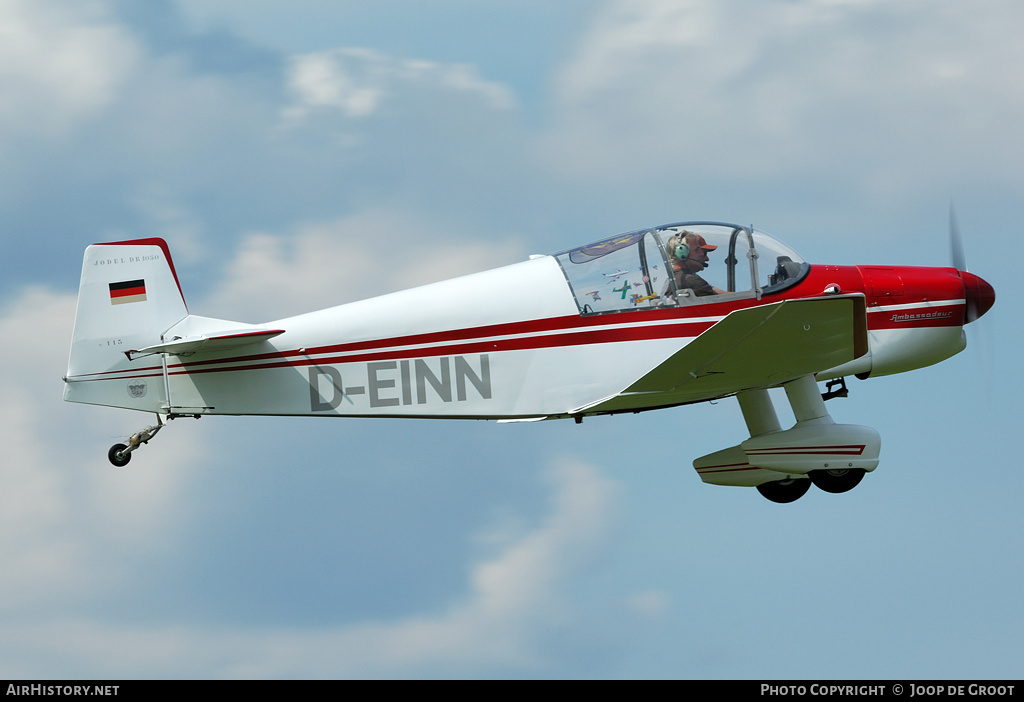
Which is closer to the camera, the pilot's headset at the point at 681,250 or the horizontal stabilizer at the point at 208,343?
the horizontal stabilizer at the point at 208,343

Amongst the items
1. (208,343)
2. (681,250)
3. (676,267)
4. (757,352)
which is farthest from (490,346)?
(208,343)

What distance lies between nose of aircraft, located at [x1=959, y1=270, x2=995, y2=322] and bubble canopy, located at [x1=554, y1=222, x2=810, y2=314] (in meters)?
1.82

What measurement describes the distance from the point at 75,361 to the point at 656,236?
17.4 feet

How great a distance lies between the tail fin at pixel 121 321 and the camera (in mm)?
8797

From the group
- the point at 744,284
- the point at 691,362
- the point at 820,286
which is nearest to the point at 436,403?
the point at 691,362

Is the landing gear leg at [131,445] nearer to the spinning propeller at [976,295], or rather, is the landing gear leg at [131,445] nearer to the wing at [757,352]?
the wing at [757,352]

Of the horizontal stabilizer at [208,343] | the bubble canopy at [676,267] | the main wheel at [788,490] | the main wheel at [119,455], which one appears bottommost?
the main wheel at [788,490]

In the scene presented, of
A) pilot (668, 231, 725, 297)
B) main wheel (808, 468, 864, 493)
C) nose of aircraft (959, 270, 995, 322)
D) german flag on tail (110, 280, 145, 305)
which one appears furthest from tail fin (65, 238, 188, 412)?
nose of aircraft (959, 270, 995, 322)

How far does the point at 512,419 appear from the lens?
869 cm

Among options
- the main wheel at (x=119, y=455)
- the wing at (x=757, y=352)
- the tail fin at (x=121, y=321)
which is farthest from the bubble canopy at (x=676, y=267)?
the main wheel at (x=119, y=455)

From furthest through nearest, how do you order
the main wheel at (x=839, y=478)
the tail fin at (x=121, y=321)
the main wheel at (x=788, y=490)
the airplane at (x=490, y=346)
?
the main wheel at (x=788, y=490) < the main wheel at (x=839, y=478) < the tail fin at (x=121, y=321) < the airplane at (x=490, y=346)

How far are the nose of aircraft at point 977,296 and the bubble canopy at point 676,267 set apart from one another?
182 centimetres

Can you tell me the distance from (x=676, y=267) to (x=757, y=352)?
1.12 meters

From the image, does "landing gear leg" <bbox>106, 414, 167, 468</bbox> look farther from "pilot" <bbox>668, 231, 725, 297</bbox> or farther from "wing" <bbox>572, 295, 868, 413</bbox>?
"pilot" <bbox>668, 231, 725, 297</bbox>
